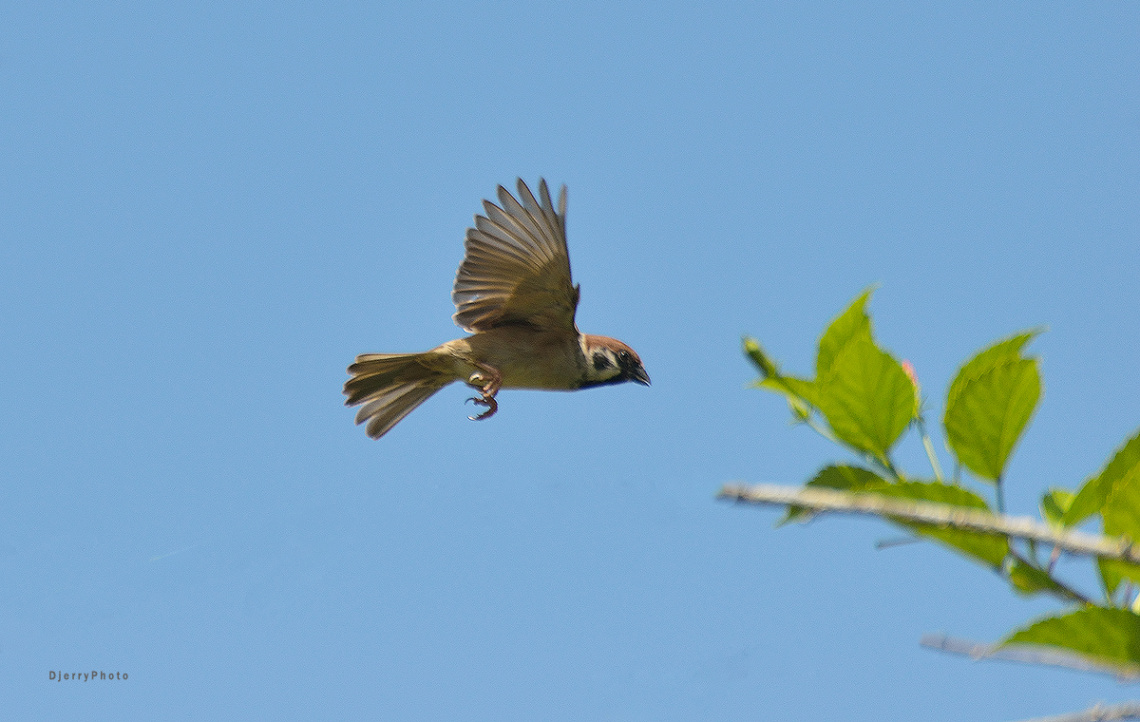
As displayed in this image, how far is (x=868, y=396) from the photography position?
151 cm

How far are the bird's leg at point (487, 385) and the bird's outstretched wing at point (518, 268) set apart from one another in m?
0.30

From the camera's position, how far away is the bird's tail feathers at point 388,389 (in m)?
6.53

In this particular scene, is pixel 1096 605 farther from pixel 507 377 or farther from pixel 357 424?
pixel 357 424

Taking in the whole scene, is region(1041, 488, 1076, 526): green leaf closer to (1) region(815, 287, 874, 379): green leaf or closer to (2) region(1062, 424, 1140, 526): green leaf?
(2) region(1062, 424, 1140, 526): green leaf

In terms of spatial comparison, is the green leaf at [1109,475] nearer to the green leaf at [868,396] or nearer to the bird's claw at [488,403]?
the green leaf at [868,396]

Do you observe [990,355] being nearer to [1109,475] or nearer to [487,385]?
[1109,475]

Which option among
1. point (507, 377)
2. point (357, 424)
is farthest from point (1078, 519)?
point (357, 424)

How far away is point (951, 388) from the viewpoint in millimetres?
1511

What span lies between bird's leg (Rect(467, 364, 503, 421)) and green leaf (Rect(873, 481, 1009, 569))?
450 centimetres

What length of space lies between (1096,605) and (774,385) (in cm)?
62

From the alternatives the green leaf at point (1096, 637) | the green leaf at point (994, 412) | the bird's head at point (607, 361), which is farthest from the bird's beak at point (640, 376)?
the green leaf at point (1096, 637)

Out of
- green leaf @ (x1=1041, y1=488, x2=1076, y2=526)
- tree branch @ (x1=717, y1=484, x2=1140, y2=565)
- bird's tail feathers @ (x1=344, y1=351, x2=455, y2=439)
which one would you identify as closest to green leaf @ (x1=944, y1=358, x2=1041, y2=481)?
green leaf @ (x1=1041, y1=488, x2=1076, y2=526)

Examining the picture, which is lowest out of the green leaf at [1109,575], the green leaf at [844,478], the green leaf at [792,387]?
the green leaf at [1109,575]

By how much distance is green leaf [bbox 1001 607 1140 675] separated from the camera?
1.22m
